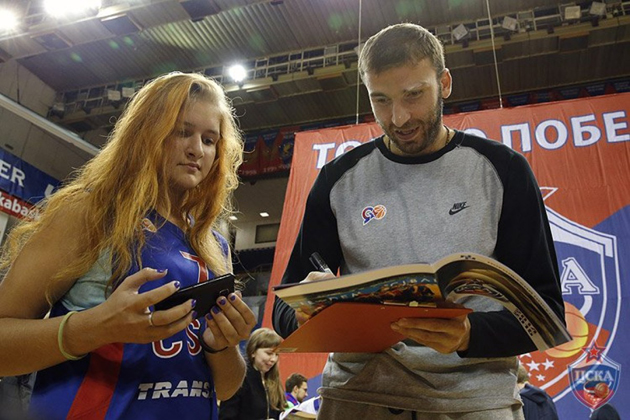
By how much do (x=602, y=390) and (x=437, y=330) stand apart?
4.21 m

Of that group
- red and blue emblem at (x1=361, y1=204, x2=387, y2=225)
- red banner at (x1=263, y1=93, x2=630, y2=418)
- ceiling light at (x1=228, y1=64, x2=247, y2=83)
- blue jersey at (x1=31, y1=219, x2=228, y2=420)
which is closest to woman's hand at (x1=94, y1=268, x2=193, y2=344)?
blue jersey at (x1=31, y1=219, x2=228, y2=420)

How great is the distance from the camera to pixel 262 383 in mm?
3578

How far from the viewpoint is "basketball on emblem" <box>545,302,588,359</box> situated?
4594mm

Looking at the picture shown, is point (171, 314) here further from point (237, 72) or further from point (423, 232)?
point (237, 72)

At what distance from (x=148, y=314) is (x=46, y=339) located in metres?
0.20

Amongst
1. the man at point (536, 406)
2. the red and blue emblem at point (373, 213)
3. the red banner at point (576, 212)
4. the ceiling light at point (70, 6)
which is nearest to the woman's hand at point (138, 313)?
the red and blue emblem at point (373, 213)

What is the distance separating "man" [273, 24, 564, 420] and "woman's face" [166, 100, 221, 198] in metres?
0.29

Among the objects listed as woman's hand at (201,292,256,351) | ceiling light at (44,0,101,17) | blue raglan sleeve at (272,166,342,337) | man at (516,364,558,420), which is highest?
ceiling light at (44,0,101,17)

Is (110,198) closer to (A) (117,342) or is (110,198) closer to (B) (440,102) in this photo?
(A) (117,342)

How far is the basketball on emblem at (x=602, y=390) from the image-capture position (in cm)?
439

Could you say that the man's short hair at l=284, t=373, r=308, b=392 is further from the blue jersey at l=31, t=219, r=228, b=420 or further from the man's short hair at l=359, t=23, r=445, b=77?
the man's short hair at l=359, t=23, r=445, b=77

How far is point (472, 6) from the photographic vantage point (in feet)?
27.0

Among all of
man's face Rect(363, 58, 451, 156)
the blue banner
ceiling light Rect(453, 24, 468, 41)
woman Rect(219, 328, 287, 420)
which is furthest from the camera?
the blue banner

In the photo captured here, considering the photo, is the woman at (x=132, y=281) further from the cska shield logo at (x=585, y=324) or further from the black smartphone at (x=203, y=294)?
the cska shield logo at (x=585, y=324)
